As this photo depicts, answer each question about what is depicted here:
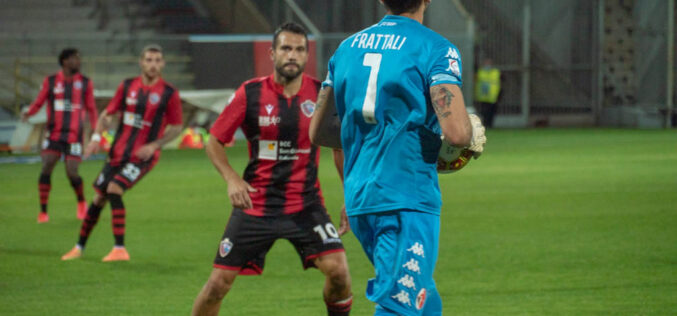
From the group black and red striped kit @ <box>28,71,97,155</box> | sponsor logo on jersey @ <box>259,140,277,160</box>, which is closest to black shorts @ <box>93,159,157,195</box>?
black and red striped kit @ <box>28,71,97,155</box>

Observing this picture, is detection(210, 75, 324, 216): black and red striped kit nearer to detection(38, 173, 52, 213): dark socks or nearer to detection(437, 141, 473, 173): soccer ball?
detection(437, 141, 473, 173): soccer ball

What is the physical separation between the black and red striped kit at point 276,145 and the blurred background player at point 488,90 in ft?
86.6

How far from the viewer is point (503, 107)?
35500mm

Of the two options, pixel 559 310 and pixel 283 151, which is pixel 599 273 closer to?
pixel 559 310

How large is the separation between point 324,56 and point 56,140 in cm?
1636

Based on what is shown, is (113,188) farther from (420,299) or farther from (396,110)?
(420,299)

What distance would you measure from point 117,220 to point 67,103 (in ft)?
14.2

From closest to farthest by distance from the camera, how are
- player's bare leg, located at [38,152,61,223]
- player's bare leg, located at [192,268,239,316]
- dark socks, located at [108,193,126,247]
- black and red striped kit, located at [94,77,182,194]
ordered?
player's bare leg, located at [192,268,239,316]
dark socks, located at [108,193,126,247]
black and red striped kit, located at [94,77,182,194]
player's bare leg, located at [38,152,61,223]

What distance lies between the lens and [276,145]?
6.34 m

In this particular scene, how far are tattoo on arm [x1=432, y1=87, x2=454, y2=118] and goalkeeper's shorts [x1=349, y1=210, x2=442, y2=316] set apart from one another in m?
0.44

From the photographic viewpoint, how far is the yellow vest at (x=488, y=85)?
32312 millimetres

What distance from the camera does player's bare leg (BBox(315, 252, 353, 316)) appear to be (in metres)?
6.04

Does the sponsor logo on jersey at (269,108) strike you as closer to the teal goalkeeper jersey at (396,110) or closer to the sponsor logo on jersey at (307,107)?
the sponsor logo on jersey at (307,107)

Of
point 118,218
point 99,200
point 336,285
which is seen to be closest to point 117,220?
point 118,218
